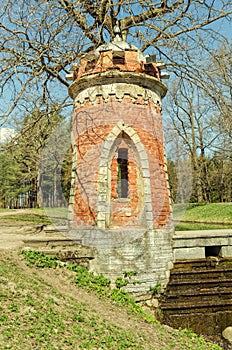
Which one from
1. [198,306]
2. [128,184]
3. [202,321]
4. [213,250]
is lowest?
[202,321]

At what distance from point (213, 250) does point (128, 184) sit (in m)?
2.97

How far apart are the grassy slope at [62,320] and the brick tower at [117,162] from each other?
1.29 meters

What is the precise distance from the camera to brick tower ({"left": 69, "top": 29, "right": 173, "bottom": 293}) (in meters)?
7.16

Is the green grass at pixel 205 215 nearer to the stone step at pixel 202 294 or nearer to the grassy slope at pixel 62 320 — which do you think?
the stone step at pixel 202 294

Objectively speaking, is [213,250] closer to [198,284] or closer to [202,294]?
[198,284]

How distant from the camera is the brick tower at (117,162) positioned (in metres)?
7.16

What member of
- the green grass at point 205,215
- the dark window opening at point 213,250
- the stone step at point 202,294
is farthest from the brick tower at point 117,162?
the green grass at point 205,215

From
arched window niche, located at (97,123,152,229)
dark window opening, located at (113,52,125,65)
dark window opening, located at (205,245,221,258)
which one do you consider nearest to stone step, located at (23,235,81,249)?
arched window niche, located at (97,123,152,229)

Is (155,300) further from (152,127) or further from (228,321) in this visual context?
(152,127)

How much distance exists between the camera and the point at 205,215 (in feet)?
69.8

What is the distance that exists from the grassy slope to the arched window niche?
1814 millimetres

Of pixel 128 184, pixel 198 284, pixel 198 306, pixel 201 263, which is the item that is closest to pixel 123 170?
pixel 128 184

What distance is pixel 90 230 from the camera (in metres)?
7.20

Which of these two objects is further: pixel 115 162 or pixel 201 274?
pixel 115 162
